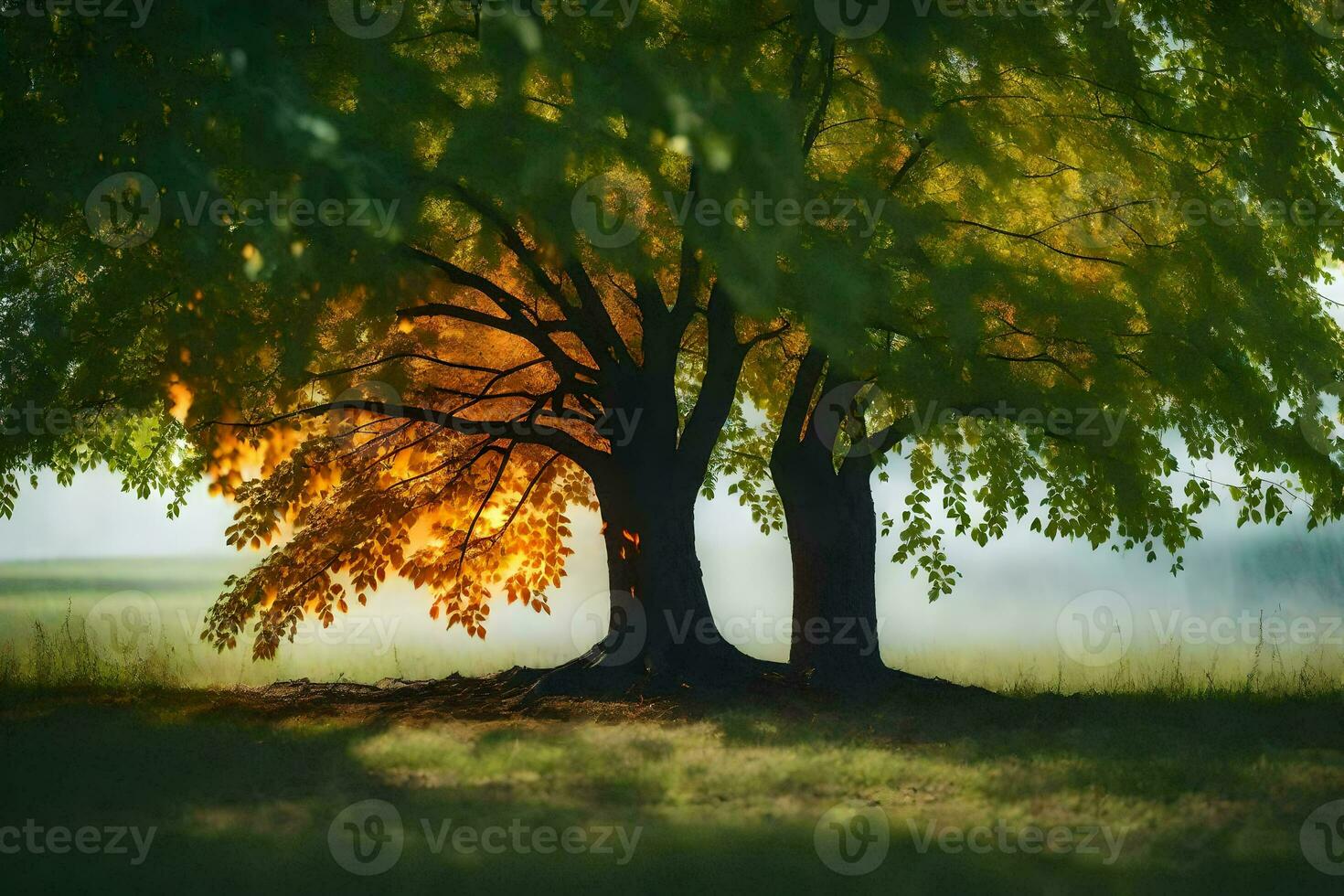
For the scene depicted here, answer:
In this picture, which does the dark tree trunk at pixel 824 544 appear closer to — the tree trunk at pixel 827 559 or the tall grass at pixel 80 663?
the tree trunk at pixel 827 559

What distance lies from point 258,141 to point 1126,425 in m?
9.19

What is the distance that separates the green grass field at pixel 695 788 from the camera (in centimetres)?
748

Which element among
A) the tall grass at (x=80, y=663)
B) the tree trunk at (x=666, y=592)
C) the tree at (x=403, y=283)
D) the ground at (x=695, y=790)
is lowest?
the ground at (x=695, y=790)

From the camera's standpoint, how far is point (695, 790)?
9539 mm

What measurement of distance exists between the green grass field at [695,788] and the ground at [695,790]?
0.11ft

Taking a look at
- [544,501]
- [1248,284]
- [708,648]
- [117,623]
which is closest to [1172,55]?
[1248,284]

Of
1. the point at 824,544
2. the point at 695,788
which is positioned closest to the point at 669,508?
the point at 824,544

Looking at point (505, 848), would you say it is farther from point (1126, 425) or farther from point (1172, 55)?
point (1172, 55)

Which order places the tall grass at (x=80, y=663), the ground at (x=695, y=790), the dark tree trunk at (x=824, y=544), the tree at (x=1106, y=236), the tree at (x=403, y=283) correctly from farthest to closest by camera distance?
1. the tall grass at (x=80, y=663)
2. the dark tree trunk at (x=824, y=544)
3. the tree at (x=1106, y=236)
4. the tree at (x=403, y=283)
5. the ground at (x=695, y=790)

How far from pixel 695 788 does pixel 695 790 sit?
0.15 feet

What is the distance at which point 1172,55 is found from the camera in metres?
14.5

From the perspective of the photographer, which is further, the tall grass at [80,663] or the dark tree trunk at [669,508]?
the tall grass at [80,663]

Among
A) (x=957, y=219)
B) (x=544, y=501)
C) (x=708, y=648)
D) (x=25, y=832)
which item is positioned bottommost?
(x=25, y=832)

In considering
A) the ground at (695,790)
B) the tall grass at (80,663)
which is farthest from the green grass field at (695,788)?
the tall grass at (80,663)
